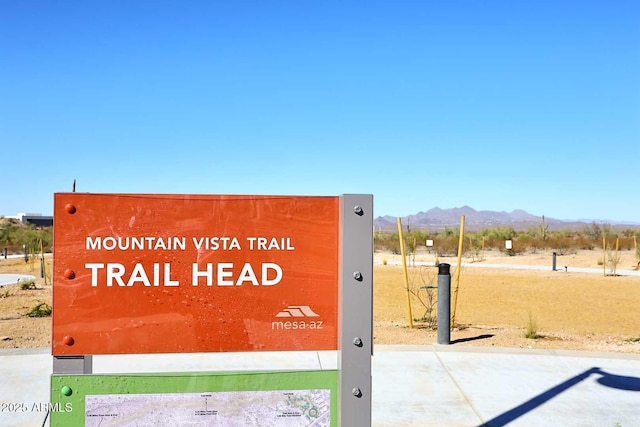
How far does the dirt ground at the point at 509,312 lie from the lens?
9.35m

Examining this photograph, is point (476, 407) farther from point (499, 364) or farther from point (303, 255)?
point (303, 255)

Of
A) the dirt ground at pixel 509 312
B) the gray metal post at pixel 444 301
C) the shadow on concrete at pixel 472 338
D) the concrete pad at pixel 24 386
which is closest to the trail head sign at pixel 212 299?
the concrete pad at pixel 24 386

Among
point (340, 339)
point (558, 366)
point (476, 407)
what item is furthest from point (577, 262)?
point (340, 339)

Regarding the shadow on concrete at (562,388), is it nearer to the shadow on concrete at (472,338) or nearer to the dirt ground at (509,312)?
the dirt ground at (509,312)

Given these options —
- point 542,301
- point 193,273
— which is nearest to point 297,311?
point 193,273

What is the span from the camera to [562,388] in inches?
249

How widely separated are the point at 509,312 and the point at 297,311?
11595 millimetres

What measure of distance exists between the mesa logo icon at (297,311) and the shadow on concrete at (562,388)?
249cm

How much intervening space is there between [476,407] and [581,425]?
0.94 meters

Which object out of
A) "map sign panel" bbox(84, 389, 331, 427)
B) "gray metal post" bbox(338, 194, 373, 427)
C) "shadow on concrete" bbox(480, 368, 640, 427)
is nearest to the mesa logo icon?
"gray metal post" bbox(338, 194, 373, 427)

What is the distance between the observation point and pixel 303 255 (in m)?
3.78

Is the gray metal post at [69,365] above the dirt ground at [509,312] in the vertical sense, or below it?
above

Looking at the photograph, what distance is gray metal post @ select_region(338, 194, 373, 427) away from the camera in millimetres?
3688

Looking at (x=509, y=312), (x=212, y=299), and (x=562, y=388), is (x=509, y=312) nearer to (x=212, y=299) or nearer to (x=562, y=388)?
(x=562, y=388)
